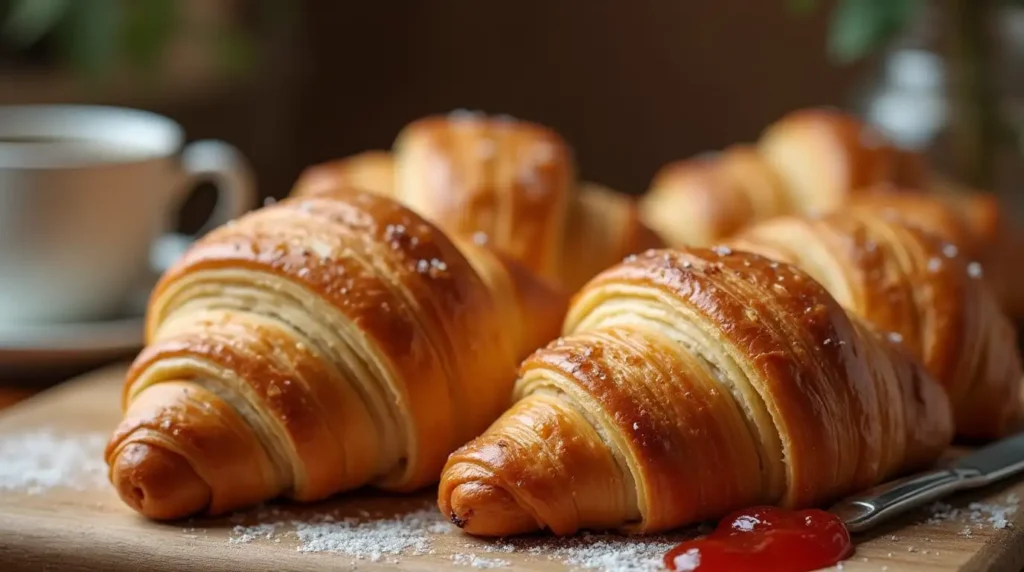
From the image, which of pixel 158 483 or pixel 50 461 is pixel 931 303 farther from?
pixel 50 461

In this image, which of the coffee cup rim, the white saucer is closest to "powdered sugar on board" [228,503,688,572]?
the white saucer

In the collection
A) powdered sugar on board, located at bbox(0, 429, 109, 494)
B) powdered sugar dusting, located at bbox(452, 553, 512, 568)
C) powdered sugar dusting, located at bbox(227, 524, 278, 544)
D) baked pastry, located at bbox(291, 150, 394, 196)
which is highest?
baked pastry, located at bbox(291, 150, 394, 196)

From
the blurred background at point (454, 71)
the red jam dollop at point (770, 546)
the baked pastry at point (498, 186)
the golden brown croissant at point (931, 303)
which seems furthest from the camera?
the blurred background at point (454, 71)

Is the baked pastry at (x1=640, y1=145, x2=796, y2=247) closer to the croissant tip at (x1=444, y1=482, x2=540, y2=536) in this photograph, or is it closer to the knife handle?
the knife handle

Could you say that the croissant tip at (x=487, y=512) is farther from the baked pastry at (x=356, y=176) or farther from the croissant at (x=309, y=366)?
the baked pastry at (x=356, y=176)

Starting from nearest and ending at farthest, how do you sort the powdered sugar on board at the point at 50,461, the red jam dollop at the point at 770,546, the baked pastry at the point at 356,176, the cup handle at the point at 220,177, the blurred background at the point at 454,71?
the red jam dollop at the point at 770,546 → the powdered sugar on board at the point at 50,461 → the baked pastry at the point at 356,176 → the cup handle at the point at 220,177 → the blurred background at the point at 454,71

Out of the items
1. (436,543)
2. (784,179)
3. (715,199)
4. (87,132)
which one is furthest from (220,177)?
(436,543)

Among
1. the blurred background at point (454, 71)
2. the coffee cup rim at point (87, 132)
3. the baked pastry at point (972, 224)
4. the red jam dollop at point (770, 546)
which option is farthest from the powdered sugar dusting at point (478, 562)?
the blurred background at point (454, 71)
